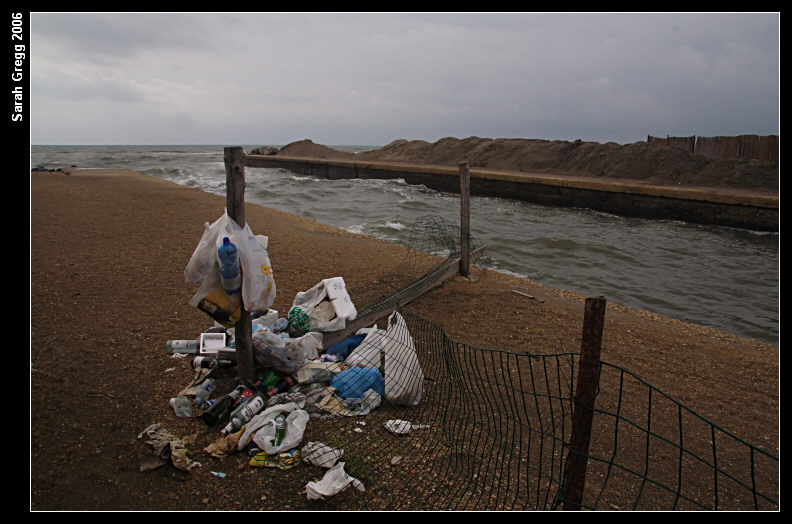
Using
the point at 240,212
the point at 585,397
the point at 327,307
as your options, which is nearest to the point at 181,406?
the point at 240,212

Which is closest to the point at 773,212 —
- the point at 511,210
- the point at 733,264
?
the point at 733,264

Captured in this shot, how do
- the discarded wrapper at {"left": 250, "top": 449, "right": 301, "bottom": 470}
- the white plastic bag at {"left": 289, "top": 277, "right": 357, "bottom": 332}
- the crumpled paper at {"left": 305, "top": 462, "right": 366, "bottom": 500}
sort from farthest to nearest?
the white plastic bag at {"left": 289, "top": 277, "right": 357, "bottom": 332}
the discarded wrapper at {"left": 250, "top": 449, "right": 301, "bottom": 470}
the crumpled paper at {"left": 305, "top": 462, "right": 366, "bottom": 500}

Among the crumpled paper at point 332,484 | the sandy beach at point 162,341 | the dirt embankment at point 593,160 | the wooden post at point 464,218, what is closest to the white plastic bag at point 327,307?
the sandy beach at point 162,341

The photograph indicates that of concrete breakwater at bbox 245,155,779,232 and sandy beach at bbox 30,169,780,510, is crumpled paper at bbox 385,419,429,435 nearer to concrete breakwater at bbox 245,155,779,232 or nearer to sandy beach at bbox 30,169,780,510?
sandy beach at bbox 30,169,780,510

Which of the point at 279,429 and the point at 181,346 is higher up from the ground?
the point at 181,346

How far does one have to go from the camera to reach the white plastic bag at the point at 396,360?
368 centimetres

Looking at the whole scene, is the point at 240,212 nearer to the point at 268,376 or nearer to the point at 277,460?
the point at 268,376

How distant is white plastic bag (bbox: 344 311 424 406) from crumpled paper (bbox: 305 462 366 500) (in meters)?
0.95

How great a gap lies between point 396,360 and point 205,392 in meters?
1.47

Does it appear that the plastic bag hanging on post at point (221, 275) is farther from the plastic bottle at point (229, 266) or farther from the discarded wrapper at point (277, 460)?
the discarded wrapper at point (277, 460)

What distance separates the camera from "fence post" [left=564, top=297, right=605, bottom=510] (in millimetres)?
2039

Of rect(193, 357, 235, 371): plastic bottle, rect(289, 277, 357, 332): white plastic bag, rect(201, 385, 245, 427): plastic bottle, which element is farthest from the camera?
rect(289, 277, 357, 332): white plastic bag

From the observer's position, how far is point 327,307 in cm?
469

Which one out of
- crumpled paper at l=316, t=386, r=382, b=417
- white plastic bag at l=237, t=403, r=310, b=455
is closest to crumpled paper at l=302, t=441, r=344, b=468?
white plastic bag at l=237, t=403, r=310, b=455
